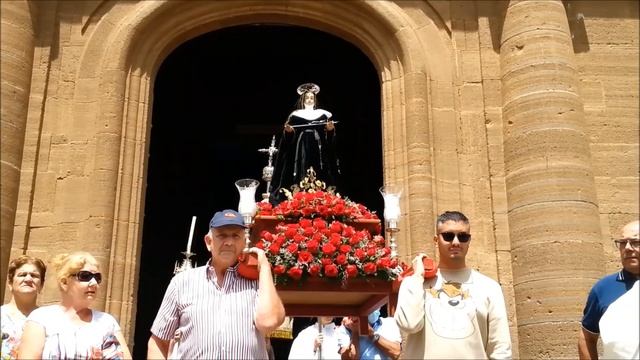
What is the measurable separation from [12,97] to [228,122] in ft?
28.1

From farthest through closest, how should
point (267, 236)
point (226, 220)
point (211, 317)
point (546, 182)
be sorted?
point (546, 182)
point (267, 236)
point (226, 220)
point (211, 317)

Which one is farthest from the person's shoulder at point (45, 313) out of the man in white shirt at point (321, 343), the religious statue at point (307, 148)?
the religious statue at point (307, 148)

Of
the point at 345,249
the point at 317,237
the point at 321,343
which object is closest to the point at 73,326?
the point at 317,237

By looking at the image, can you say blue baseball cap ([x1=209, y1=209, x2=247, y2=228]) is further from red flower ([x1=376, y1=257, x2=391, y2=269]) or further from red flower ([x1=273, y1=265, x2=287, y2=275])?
red flower ([x1=376, y1=257, x2=391, y2=269])

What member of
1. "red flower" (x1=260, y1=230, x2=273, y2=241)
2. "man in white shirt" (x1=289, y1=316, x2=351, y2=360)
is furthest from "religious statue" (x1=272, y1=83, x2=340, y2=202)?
"red flower" (x1=260, y1=230, x2=273, y2=241)

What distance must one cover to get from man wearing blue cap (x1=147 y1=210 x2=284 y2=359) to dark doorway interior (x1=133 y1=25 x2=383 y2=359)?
10.2 metres

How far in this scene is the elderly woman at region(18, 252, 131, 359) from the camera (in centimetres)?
376

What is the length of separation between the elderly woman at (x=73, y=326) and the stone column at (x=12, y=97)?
412cm

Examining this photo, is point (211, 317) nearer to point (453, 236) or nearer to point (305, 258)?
point (305, 258)

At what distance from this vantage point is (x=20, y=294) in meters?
4.52

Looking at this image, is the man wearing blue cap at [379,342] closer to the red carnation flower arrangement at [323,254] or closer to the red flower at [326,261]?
the red carnation flower arrangement at [323,254]

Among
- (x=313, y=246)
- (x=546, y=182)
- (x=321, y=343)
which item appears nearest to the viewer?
(x=313, y=246)

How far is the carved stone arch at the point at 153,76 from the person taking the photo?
8.08 m

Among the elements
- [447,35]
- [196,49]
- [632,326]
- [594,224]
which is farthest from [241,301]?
[196,49]
